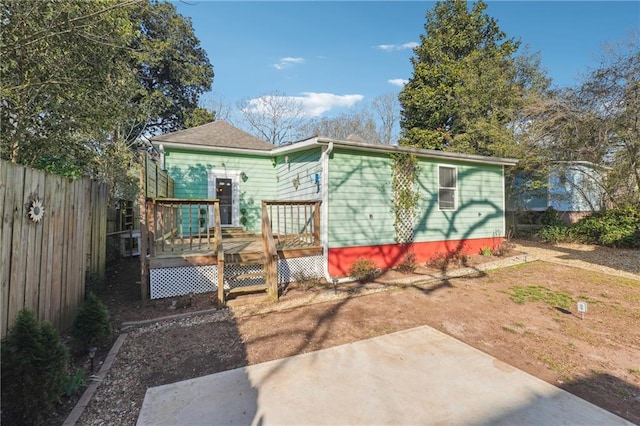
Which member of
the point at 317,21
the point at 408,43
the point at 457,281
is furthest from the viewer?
the point at 408,43

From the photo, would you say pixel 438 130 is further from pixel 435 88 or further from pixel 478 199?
pixel 478 199

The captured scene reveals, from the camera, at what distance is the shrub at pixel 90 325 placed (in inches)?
128

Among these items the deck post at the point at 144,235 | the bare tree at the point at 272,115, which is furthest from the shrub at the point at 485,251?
the bare tree at the point at 272,115

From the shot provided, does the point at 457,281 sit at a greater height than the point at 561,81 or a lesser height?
lesser

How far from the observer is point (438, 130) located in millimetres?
17625

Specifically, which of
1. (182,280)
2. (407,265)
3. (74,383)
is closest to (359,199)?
(407,265)

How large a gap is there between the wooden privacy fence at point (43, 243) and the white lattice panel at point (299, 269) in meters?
3.27

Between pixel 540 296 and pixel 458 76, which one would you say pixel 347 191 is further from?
pixel 458 76

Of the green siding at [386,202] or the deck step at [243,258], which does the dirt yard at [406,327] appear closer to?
the deck step at [243,258]

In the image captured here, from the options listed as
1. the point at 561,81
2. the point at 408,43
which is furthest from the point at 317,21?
the point at 408,43

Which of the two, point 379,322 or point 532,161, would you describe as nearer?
point 379,322

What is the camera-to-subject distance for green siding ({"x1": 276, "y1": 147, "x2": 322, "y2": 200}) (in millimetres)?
6946

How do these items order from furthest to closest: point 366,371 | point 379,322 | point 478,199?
point 478,199 → point 379,322 → point 366,371

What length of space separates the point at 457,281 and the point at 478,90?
41.3ft
